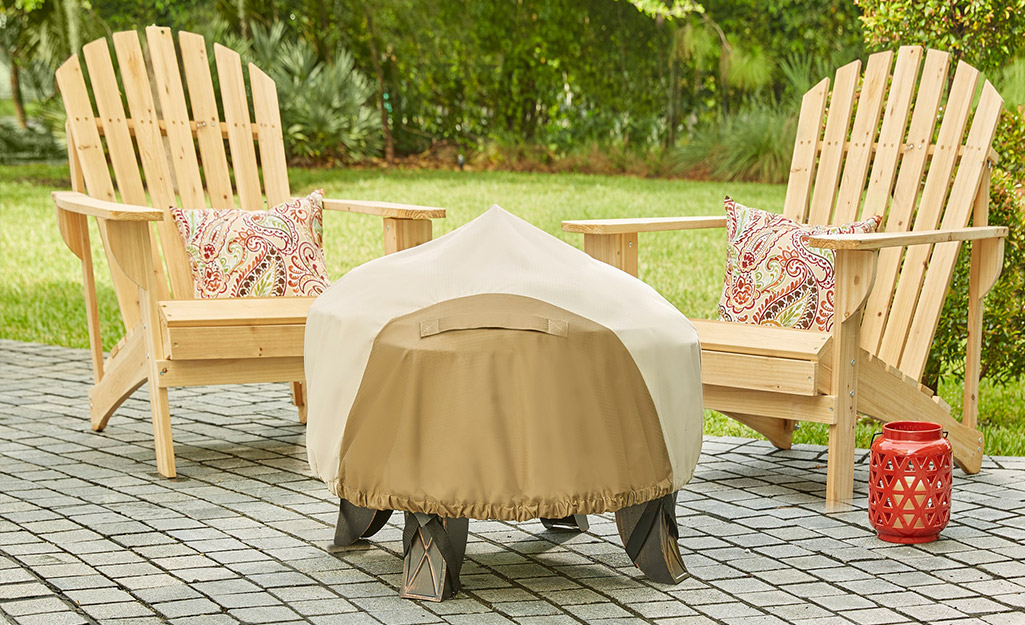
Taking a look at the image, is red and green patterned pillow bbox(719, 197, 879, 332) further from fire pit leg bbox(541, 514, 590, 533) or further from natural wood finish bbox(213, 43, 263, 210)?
natural wood finish bbox(213, 43, 263, 210)

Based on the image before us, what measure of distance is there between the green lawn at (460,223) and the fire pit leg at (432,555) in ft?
6.26

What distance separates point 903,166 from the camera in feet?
12.7

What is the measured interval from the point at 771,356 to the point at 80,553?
187 cm

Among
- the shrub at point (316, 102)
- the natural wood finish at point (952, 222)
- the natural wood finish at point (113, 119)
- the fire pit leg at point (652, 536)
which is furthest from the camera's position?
the shrub at point (316, 102)

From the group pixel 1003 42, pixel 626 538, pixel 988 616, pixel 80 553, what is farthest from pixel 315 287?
pixel 1003 42

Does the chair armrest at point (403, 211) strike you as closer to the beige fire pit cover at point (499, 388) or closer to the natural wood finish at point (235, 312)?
the natural wood finish at point (235, 312)

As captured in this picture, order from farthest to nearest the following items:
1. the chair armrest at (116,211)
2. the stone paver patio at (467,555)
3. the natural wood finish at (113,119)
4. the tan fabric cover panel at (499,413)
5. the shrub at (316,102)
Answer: the shrub at (316,102), the natural wood finish at (113,119), the chair armrest at (116,211), the stone paver patio at (467,555), the tan fabric cover panel at (499,413)

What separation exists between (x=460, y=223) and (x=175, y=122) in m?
4.60

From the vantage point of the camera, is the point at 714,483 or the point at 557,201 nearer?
the point at 714,483

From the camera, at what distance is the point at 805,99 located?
412 cm

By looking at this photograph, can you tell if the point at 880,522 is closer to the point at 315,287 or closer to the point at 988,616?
the point at 988,616

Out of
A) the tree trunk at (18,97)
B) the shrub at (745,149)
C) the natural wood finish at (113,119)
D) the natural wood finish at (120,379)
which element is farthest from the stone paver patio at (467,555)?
the tree trunk at (18,97)

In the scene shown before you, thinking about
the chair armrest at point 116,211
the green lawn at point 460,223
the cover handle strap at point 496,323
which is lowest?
the green lawn at point 460,223

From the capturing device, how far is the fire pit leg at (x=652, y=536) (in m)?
2.67
